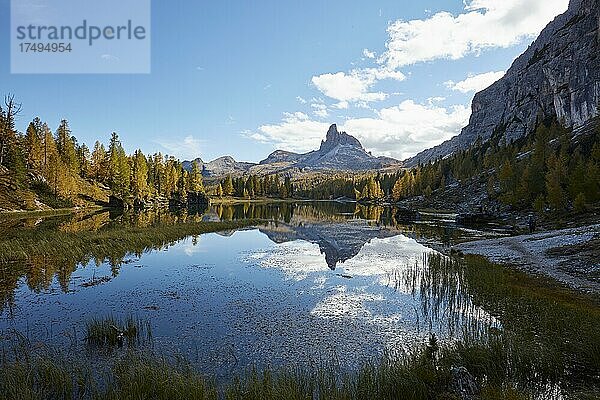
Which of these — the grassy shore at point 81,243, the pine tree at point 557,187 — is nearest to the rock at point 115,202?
the grassy shore at point 81,243

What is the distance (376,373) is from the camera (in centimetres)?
1149

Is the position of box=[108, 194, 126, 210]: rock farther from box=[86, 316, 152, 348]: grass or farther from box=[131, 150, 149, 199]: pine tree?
box=[86, 316, 152, 348]: grass

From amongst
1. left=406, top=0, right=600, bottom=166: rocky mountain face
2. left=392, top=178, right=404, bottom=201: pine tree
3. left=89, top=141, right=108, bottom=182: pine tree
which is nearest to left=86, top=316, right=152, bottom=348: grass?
left=89, top=141, right=108, bottom=182: pine tree

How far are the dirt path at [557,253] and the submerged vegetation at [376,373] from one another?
1063 centimetres

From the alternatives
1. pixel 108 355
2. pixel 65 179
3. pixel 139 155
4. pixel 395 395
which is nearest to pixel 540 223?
pixel 395 395

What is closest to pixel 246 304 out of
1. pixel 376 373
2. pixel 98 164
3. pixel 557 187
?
pixel 376 373

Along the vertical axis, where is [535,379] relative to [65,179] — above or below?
below

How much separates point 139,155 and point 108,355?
121770mm

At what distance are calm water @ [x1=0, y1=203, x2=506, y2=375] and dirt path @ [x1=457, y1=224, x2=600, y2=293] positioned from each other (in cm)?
795

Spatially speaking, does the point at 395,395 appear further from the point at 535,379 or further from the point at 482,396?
the point at 535,379

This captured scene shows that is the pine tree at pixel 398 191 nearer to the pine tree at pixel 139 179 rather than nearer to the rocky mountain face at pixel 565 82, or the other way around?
the rocky mountain face at pixel 565 82

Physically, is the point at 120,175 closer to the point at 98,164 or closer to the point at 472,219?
the point at 98,164

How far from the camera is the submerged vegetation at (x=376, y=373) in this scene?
10141mm

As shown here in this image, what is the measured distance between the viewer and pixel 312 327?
17000mm
